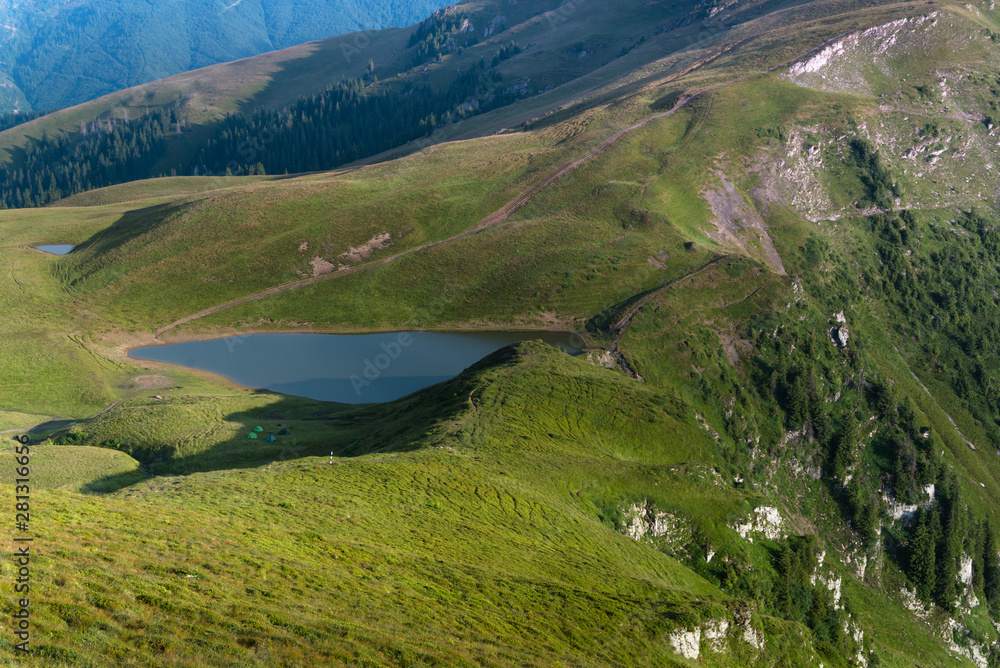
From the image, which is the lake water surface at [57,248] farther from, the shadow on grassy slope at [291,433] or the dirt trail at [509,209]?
the shadow on grassy slope at [291,433]

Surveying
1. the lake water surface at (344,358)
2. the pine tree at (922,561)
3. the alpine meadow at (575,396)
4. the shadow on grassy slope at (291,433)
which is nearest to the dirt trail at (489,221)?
the alpine meadow at (575,396)

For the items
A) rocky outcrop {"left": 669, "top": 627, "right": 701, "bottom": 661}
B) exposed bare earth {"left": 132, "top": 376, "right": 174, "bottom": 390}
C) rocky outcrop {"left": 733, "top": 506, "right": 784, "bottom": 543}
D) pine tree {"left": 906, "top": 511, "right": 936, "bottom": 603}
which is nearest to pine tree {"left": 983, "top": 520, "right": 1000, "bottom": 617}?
pine tree {"left": 906, "top": 511, "right": 936, "bottom": 603}

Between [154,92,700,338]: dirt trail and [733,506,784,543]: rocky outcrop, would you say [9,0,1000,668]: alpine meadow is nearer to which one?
[733,506,784,543]: rocky outcrop

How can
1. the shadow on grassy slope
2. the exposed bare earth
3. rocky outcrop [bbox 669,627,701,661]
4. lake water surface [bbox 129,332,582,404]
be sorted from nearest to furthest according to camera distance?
rocky outcrop [bbox 669,627,701,661] < the shadow on grassy slope < the exposed bare earth < lake water surface [bbox 129,332,582,404]

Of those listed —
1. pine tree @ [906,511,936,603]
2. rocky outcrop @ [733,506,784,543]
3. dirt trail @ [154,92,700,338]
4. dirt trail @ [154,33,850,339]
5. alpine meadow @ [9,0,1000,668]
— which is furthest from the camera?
dirt trail @ [154,33,850,339]

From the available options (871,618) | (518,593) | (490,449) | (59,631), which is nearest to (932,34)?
(871,618)
